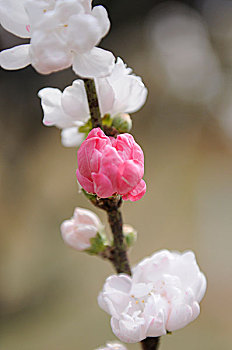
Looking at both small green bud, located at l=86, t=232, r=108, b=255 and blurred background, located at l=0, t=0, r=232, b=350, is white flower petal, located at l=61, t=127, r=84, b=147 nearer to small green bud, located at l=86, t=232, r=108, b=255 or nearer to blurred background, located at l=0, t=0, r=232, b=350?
small green bud, located at l=86, t=232, r=108, b=255

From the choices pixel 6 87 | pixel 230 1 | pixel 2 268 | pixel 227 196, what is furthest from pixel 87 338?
pixel 230 1

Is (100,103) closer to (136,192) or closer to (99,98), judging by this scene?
(99,98)

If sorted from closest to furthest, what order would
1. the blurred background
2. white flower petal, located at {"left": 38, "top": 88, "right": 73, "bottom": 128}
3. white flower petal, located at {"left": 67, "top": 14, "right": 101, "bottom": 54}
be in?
white flower petal, located at {"left": 67, "top": 14, "right": 101, "bottom": 54}
white flower petal, located at {"left": 38, "top": 88, "right": 73, "bottom": 128}
the blurred background

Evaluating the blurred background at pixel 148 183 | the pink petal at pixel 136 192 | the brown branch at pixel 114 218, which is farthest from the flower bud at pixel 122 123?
the blurred background at pixel 148 183

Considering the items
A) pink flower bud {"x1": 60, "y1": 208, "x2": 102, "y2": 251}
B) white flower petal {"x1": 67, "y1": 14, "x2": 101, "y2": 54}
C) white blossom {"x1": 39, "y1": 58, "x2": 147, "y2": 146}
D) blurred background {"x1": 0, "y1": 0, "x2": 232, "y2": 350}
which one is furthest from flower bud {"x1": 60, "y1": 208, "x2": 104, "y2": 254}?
blurred background {"x1": 0, "y1": 0, "x2": 232, "y2": 350}

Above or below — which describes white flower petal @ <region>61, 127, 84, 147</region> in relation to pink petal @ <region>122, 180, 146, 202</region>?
below

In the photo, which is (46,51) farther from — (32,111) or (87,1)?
(32,111)
